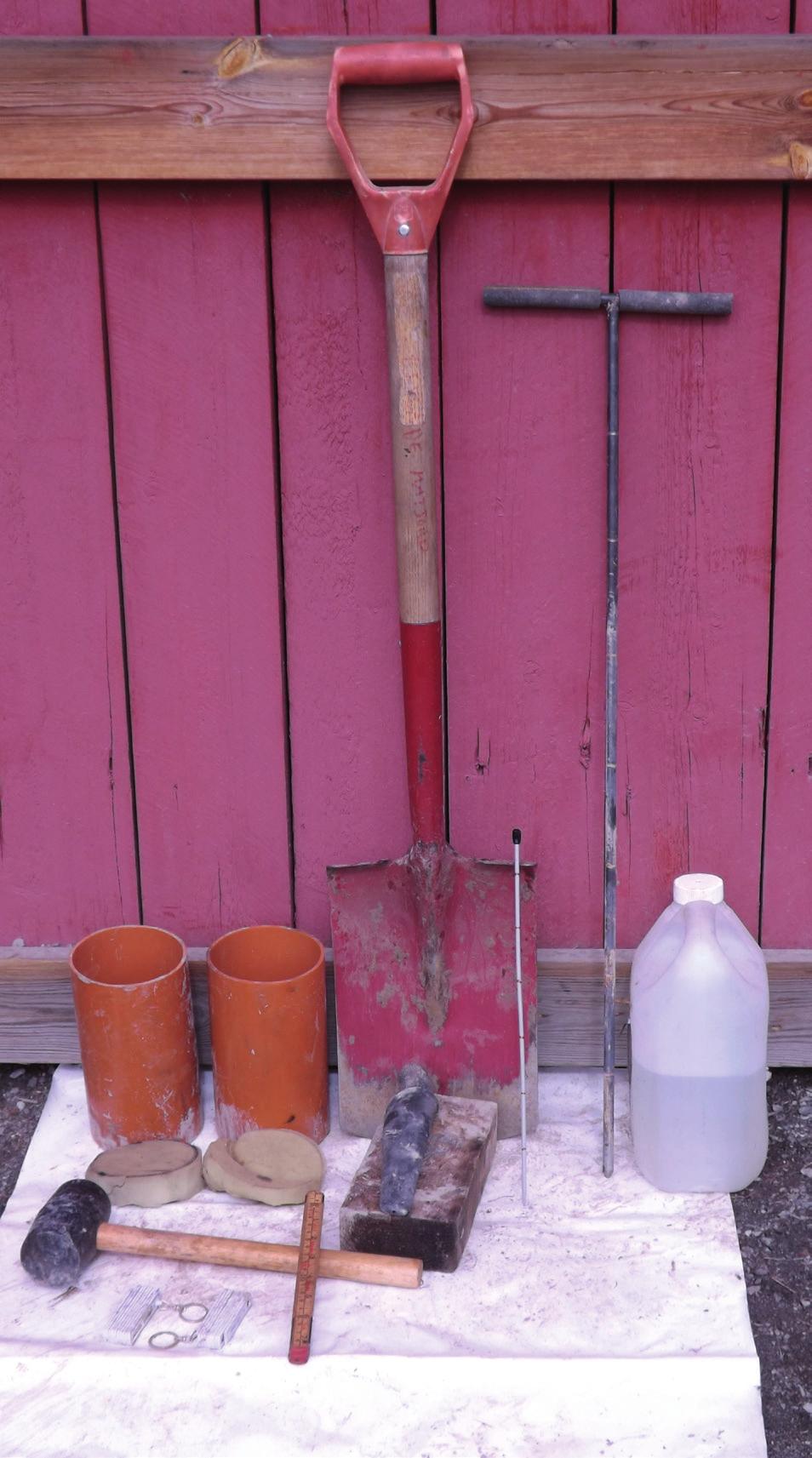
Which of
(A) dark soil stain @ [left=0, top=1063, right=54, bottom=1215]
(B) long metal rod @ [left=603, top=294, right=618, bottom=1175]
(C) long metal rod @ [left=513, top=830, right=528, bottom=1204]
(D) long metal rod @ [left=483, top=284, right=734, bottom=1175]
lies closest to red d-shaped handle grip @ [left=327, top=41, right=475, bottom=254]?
(D) long metal rod @ [left=483, top=284, right=734, bottom=1175]

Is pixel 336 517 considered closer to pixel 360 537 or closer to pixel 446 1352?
pixel 360 537

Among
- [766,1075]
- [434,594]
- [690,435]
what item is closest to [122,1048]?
[434,594]

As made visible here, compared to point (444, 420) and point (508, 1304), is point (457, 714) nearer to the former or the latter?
point (444, 420)

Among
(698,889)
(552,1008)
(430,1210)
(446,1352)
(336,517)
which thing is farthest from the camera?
(552,1008)

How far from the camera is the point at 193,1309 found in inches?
72.7

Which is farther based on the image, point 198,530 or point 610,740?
point 198,530

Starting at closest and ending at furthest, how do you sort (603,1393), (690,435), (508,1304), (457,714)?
1. (603,1393)
2. (508,1304)
3. (690,435)
4. (457,714)

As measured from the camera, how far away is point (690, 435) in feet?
6.65

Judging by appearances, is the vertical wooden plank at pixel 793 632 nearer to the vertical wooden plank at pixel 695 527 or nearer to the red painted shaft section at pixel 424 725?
the vertical wooden plank at pixel 695 527

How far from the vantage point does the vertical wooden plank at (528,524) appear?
6.41 ft

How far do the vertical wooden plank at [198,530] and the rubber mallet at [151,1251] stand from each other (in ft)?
1.72

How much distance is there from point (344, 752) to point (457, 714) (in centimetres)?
18

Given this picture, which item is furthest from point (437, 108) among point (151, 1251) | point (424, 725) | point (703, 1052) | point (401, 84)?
point (151, 1251)

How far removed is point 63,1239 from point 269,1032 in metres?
0.39
